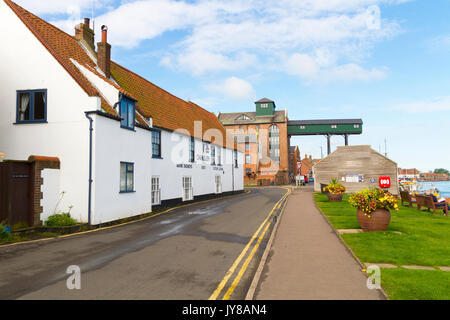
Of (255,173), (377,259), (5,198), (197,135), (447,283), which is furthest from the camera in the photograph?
(255,173)

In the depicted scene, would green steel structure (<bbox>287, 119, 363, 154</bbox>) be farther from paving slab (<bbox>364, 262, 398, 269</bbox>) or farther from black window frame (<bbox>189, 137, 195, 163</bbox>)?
paving slab (<bbox>364, 262, 398, 269</bbox>)

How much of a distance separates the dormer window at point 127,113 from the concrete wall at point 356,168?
32.2 meters

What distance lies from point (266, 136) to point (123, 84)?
58546 millimetres

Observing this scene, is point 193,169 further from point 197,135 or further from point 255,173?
point 255,173

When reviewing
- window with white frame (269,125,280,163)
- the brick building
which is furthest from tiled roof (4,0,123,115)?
window with white frame (269,125,280,163)

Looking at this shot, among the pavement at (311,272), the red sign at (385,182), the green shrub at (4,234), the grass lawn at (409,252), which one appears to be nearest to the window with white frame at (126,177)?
the green shrub at (4,234)

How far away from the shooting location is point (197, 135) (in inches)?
1083

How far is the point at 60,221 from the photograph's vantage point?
40.4 ft

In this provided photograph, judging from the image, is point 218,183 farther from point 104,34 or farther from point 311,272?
point 311,272

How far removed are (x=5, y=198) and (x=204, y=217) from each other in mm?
8817

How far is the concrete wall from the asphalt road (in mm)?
32613

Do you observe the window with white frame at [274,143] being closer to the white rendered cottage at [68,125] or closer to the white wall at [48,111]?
the white rendered cottage at [68,125]

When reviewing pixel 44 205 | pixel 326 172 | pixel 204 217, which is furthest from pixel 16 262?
pixel 326 172

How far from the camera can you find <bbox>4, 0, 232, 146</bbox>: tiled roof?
13.6 metres
